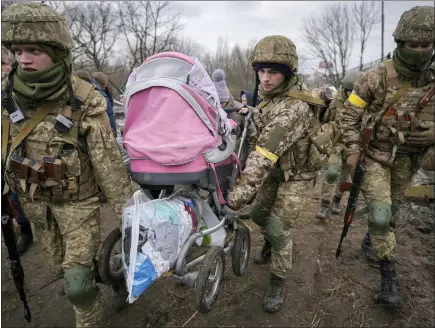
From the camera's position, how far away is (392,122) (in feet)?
10.0

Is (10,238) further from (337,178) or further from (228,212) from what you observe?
(337,178)

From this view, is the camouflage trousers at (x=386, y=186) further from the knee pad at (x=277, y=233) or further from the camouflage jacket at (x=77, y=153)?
the camouflage jacket at (x=77, y=153)

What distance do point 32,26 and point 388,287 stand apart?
3.76 m

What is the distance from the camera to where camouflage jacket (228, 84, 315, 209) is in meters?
2.55

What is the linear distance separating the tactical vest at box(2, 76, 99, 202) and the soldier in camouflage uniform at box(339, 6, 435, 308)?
262 cm

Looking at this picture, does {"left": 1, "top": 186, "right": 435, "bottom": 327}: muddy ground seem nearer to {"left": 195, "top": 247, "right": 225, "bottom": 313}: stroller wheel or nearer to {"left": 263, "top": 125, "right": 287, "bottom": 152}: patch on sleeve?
{"left": 195, "top": 247, "right": 225, "bottom": 313}: stroller wheel

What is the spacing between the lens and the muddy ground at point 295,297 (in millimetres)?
2984

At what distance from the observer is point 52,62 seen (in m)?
2.26

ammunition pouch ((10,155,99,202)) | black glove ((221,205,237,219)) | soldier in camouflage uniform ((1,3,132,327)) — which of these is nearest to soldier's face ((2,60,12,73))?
soldier in camouflage uniform ((1,3,132,327))

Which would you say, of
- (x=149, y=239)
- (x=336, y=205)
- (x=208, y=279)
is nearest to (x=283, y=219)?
(x=208, y=279)

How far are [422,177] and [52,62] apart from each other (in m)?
6.48

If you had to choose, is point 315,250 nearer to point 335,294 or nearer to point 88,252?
point 335,294

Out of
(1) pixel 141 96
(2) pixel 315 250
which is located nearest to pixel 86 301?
(1) pixel 141 96

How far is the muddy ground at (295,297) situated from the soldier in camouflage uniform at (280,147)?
30 cm
